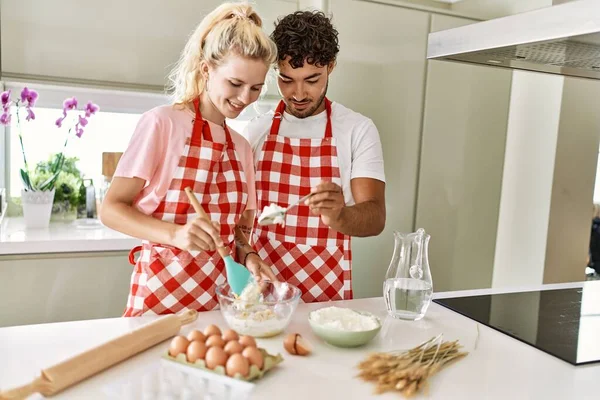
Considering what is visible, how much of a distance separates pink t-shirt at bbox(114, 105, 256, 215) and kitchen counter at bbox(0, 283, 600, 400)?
306 mm

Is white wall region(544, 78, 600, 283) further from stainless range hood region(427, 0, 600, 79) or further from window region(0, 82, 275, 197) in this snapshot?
window region(0, 82, 275, 197)

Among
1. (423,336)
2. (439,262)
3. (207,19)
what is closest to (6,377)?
(423,336)

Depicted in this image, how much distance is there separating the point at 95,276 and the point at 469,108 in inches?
67.2

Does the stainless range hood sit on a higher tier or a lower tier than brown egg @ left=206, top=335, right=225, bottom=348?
higher

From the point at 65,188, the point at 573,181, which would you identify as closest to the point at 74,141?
the point at 65,188

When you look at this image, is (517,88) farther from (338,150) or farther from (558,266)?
(338,150)

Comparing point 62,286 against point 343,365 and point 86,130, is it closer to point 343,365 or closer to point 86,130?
point 86,130

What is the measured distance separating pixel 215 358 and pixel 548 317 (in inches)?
35.2

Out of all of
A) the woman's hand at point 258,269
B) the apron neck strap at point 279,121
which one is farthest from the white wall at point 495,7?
the woman's hand at point 258,269

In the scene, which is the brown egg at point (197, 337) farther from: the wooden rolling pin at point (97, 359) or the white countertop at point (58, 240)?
the white countertop at point (58, 240)

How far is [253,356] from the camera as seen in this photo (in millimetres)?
865

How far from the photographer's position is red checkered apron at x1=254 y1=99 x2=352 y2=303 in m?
1.54

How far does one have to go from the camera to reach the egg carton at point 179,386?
0.80m

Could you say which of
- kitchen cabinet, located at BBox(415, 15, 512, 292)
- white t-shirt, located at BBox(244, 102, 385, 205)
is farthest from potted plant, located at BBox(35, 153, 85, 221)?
kitchen cabinet, located at BBox(415, 15, 512, 292)
